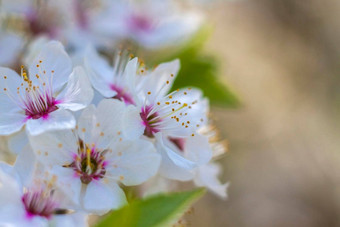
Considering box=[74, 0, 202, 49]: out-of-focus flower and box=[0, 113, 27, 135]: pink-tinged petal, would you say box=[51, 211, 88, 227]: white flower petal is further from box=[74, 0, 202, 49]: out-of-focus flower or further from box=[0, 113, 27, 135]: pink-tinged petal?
box=[74, 0, 202, 49]: out-of-focus flower

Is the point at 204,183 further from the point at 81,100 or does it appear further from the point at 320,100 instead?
the point at 320,100

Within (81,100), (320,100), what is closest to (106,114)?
(81,100)

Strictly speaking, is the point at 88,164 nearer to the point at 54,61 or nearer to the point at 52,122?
the point at 52,122

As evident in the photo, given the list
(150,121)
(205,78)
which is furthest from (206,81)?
(150,121)

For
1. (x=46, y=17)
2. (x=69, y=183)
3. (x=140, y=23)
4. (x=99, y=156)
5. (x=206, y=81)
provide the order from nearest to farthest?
(x=69, y=183) → (x=99, y=156) → (x=206, y=81) → (x=46, y=17) → (x=140, y=23)

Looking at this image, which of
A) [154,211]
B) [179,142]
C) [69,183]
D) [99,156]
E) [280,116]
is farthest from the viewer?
[280,116]

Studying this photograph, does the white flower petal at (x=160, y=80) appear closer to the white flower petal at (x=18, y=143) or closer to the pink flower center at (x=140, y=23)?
the white flower petal at (x=18, y=143)

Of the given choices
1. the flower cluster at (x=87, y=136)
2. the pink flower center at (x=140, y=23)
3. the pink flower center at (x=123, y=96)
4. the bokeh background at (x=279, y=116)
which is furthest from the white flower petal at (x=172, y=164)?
the bokeh background at (x=279, y=116)
